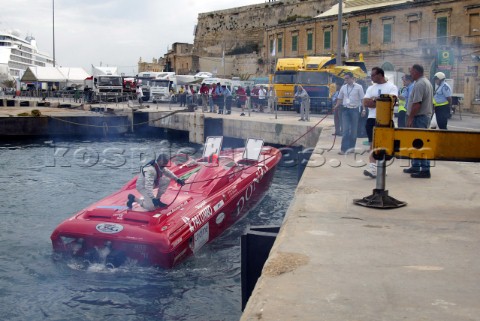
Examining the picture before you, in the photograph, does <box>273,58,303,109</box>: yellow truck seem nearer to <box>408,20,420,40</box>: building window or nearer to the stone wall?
<box>408,20,420,40</box>: building window

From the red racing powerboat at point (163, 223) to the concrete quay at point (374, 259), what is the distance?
6.33ft

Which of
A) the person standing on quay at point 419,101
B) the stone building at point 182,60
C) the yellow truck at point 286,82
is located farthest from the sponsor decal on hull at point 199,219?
the stone building at point 182,60

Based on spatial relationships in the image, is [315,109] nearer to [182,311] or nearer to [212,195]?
[212,195]

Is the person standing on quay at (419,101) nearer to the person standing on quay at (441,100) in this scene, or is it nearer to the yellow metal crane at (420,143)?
the yellow metal crane at (420,143)

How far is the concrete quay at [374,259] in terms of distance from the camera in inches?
142

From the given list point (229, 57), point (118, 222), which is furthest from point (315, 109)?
point (229, 57)

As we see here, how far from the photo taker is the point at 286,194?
14.4m

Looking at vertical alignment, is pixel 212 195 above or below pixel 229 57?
below

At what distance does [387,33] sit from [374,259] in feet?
124

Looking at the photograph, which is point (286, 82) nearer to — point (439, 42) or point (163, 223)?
point (439, 42)

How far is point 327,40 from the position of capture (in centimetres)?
4534

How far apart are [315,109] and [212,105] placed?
17.4 ft

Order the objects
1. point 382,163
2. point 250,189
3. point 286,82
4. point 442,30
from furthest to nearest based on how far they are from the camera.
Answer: point 442,30
point 286,82
point 250,189
point 382,163

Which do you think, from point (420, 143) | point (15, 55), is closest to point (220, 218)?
point (420, 143)
